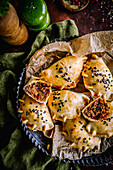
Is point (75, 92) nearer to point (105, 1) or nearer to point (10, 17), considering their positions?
point (10, 17)

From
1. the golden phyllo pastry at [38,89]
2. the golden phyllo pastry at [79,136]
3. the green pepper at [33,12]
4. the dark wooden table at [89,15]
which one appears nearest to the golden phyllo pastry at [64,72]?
the golden phyllo pastry at [38,89]

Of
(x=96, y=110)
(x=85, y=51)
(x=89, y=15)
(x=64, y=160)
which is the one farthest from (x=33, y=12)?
(x=64, y=160)

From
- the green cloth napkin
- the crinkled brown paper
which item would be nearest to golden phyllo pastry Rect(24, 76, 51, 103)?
the green cloth napkin

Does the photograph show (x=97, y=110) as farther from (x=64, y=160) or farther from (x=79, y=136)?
(x=64, y=160)

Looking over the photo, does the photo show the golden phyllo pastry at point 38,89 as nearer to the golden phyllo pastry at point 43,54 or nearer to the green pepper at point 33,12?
the golden phyllo pastry at point 43,54

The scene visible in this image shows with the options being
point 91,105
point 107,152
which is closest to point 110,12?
point 91,105

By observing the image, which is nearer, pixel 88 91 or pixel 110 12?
pixel 88 91

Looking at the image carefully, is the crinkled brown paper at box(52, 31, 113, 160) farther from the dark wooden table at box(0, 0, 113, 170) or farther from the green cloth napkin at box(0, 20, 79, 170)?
the dark wooden table at box(0, 0, 113, 170)
